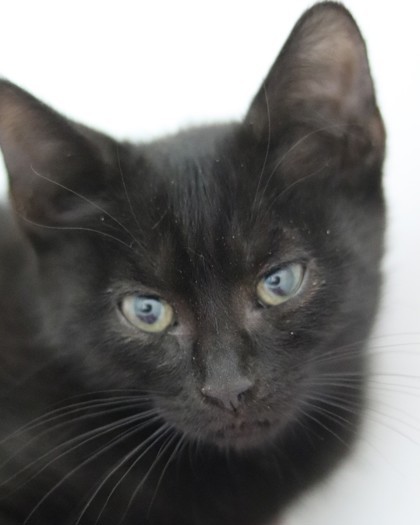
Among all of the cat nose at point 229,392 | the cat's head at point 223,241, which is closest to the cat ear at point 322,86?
the cat's head at point 223,241

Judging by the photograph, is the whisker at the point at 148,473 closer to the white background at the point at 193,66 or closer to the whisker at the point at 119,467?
the whisker at the point at 119,467

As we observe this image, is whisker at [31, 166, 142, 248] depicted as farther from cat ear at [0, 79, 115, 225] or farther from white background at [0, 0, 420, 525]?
white background at [0, 0, 420, 525]

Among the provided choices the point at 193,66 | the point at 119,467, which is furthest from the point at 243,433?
the point at 193,66

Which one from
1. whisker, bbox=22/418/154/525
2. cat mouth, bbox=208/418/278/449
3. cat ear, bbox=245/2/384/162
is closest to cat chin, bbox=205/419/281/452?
cat mouth, bbox=208/418/278/449

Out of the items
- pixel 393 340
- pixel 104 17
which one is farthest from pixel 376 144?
pixel 104 17

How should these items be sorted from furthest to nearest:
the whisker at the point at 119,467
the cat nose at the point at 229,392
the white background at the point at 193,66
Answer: the white background at the point at 193,66, the whisker at the point at 119,467, the cat nose at the point at 229,392

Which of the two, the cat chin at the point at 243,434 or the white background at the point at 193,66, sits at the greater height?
the white background at the point at 193,66
